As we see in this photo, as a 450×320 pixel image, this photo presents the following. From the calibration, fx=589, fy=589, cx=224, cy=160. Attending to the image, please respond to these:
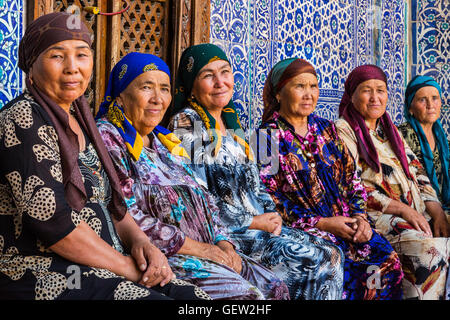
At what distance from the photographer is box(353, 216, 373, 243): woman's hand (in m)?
3.19

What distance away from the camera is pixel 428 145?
4219mm

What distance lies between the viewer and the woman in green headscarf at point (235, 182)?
283cm

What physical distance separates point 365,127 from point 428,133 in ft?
2.53

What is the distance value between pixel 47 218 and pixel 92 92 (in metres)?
1.74

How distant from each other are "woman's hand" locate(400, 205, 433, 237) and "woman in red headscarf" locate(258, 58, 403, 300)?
0.29 meters

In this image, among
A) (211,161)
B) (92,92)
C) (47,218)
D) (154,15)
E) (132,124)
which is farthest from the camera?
(154,15)

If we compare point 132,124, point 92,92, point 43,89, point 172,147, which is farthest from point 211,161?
point 43,89

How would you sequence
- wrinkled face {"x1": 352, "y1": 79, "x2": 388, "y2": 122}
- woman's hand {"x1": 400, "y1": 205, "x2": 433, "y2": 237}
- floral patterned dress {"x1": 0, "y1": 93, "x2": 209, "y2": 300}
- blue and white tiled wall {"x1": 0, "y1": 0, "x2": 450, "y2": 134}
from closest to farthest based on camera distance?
floral patterned dress {"x1": 0, "y1": 93, "x2": 209, "y2": 300}, woman's hand {"x1": 400, "y1": 205, "x2": 433, "y2": 237}, wrinkled face {"x1": 352, "y1": 79, "x2": 388, "y2": 122}, blue and white tiled wall {"x1": 0, "y1": 0, "x2": 450, "y2": 134}

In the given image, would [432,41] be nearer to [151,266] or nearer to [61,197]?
[151,266]

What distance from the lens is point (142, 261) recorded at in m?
1.99

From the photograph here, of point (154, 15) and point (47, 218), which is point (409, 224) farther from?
point (47, 218)

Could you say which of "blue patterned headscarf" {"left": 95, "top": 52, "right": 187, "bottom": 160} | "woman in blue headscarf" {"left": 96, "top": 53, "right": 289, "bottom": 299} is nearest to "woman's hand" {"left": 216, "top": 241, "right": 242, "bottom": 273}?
"woman in blue headscarf" {"left": 96, "top": 53, "right": 289, "bottom": 299}

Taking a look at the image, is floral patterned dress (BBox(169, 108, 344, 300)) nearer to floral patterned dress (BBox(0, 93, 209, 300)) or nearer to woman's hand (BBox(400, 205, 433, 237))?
woman's hand (BBox(400, 205, 433, 237))

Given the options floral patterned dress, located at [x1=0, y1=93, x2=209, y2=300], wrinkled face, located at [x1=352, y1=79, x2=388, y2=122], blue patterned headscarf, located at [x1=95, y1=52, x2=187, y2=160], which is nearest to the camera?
floral patterned dress, located at [x1=0, y1=93, x2=209, y2=300]
